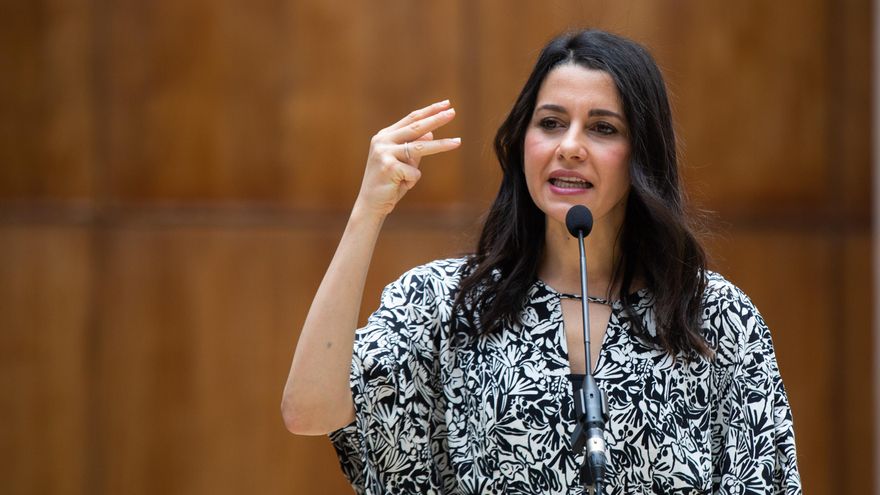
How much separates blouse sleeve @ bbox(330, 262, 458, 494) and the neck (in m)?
0.31

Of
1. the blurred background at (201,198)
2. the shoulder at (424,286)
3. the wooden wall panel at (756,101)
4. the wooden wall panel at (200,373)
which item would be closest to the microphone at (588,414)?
the shoulder at (424,286)

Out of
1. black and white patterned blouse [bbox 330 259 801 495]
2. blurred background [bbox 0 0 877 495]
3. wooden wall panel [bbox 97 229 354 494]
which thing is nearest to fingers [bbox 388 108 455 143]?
black and white patterned blouse [bbox 330 259 801 495]

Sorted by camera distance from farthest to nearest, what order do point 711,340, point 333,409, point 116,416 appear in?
point 116,416, point 711,340, point 333,409

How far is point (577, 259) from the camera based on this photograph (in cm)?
245

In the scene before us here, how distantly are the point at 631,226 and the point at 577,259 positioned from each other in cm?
16

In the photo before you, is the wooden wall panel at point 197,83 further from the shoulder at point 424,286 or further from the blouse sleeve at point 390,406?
the blouse sleeve at point 390,406

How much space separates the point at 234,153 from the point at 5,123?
974mm

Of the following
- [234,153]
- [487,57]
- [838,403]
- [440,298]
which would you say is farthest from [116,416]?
[838,403]

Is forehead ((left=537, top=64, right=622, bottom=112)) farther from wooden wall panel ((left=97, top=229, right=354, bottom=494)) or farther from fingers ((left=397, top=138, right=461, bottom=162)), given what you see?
wooden wall panel ((left=97, top=229, right=354, bottom=494))

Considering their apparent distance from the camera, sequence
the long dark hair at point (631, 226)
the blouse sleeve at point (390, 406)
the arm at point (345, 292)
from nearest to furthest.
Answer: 1. the arm at point (345, 292)
2. the blouse sleeve at point (390, 406)
3. the long dark hair at point (631, 226)

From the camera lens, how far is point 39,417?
188 inches

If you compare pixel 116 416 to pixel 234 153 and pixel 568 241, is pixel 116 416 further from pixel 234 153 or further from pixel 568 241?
pixel 568 241

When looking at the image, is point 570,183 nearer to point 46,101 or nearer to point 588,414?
point 588,414

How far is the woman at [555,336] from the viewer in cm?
219
